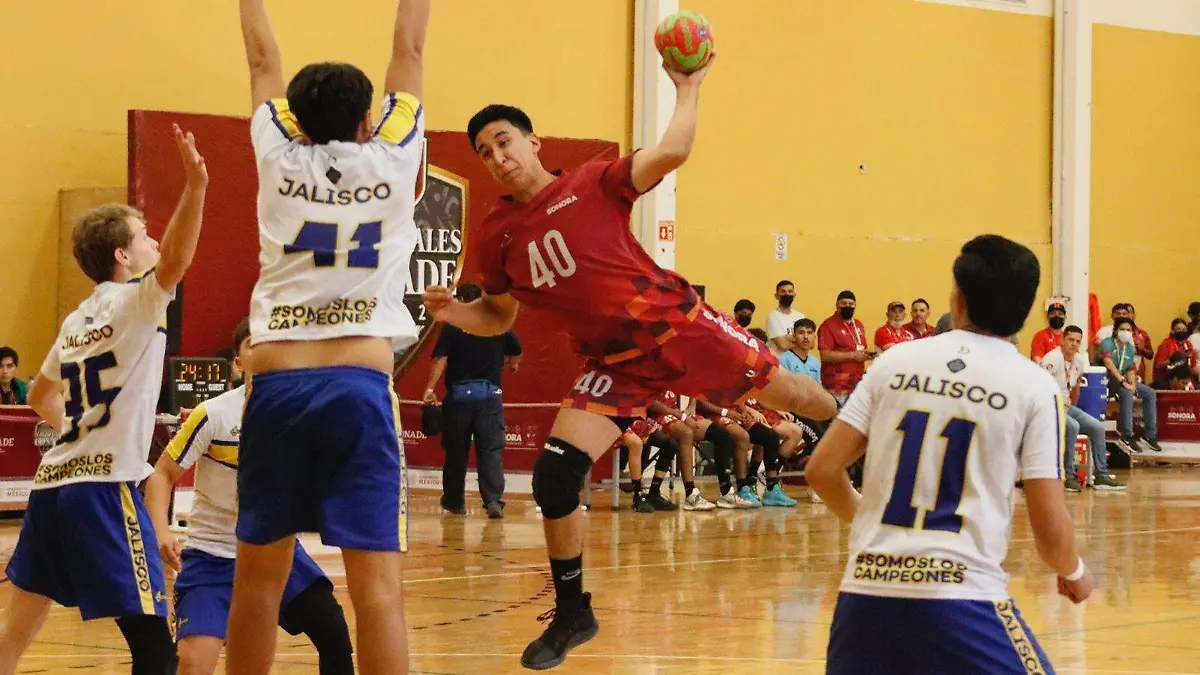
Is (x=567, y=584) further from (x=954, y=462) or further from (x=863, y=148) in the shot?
(x=863, y=148)

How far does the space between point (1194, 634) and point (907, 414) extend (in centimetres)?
535

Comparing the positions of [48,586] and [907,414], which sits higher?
[907,414]

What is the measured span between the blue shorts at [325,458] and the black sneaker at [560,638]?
6.05 feet

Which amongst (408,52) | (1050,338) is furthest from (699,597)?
(1050,338)

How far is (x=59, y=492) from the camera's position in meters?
5.07

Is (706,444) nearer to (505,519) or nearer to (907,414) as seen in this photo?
(505,519)

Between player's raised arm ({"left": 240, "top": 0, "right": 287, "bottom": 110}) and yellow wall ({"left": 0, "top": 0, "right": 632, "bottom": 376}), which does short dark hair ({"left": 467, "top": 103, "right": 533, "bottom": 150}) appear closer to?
player's raised arm ({"left": 240, "top": 0, "right": 287, "bottom": 110})

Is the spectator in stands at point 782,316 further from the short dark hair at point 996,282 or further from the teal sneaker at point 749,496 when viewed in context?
the short dark hair at point 996,282

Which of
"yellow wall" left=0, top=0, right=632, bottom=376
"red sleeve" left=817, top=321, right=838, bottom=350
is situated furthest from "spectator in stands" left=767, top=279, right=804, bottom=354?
"yellow wall" left=0, top=0, right=632, bottom=376

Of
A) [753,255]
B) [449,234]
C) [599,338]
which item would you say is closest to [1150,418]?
[753,255]

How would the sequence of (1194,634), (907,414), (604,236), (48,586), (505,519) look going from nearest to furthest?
(907,414), (48,586), (604,236), (1194,634), (505,519)

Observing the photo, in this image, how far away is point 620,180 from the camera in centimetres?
612

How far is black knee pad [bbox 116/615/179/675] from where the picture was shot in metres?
5.02

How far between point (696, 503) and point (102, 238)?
10926mm
